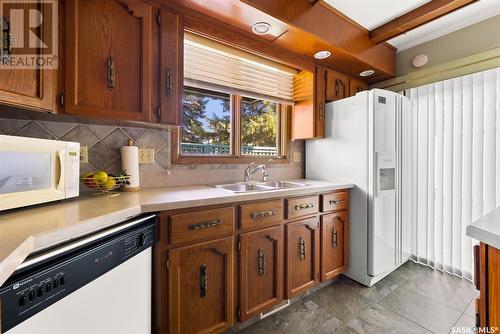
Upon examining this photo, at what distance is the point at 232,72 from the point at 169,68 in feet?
2.03

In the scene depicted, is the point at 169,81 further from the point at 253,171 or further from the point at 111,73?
the point at 253,171

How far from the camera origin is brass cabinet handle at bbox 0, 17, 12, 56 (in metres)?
0.78

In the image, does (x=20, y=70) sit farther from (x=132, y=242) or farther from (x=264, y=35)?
(x=264, y=35)

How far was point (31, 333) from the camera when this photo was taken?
0.53 metres

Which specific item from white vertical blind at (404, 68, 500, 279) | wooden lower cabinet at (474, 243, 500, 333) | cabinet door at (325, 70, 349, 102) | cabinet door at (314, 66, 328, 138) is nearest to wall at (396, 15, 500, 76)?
white vertical blind at (404, 68, 500, 279)

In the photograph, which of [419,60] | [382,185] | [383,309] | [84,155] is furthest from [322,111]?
[84,155]

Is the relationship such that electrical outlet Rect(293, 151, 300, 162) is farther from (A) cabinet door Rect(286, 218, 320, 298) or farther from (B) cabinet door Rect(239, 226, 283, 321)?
(B) cabinet door Rect(239, 226, 283, 321)

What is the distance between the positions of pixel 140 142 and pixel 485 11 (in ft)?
9.86

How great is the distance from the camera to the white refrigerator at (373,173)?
1.84 metres

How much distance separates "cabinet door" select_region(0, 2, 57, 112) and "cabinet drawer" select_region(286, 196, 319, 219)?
1.42m

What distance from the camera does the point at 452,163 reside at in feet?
6.53

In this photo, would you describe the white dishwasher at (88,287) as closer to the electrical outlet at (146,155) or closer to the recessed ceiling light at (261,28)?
the electrical outlet at (146,155)

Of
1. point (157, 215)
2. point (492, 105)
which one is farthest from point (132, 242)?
point (492, 105)

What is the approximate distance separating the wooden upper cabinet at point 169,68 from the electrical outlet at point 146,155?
0.35 meters
